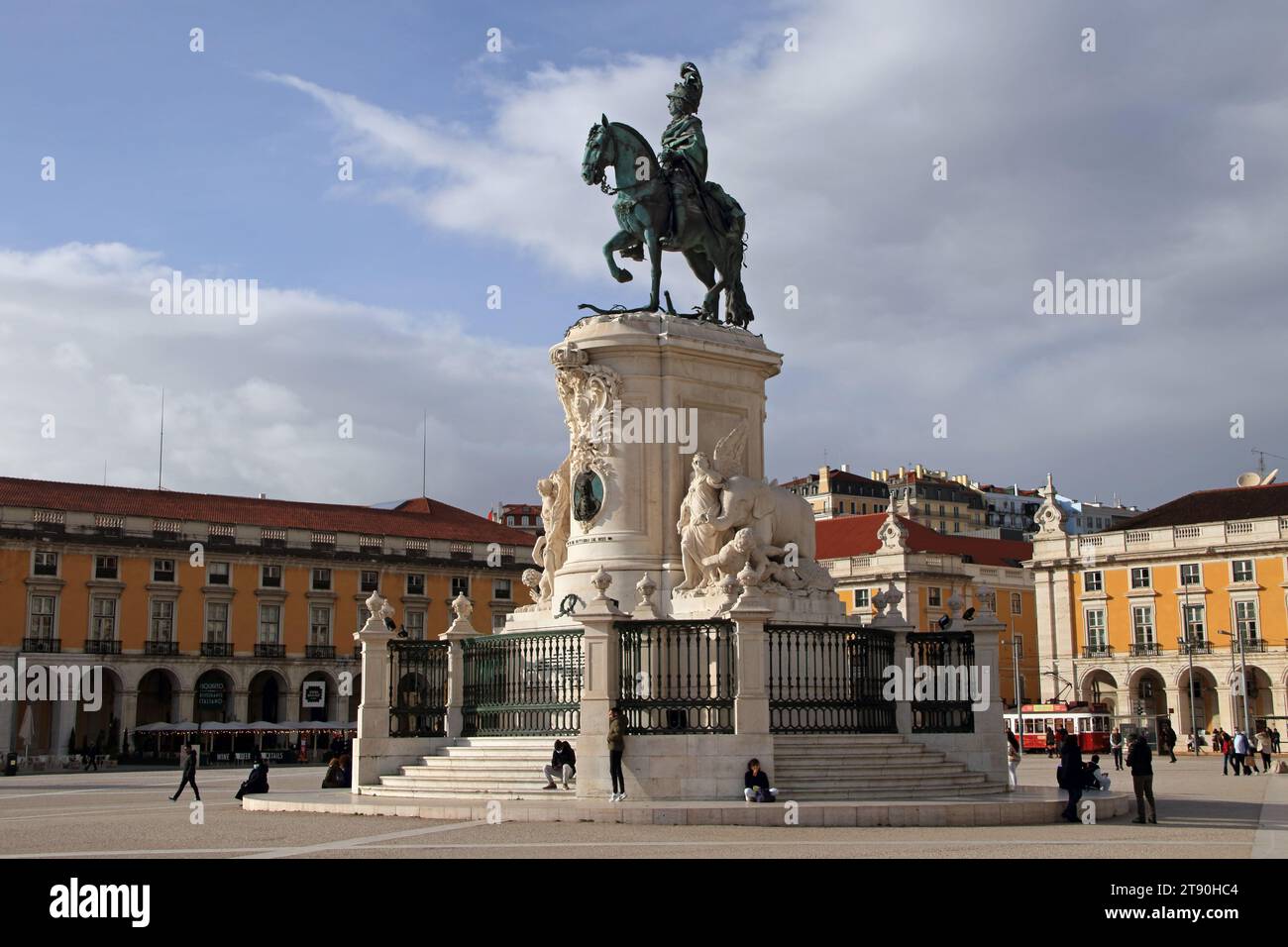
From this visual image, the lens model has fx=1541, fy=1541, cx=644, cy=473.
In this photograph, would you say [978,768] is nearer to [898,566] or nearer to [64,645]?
[64,645]

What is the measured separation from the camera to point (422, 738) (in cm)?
2177

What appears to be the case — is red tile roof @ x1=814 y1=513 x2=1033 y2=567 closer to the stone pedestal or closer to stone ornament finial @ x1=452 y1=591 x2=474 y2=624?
stone ornament finial @ x1=452 y1=591 x2=474 y2=624

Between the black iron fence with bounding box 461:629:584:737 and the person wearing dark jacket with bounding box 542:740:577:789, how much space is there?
37 centimetres

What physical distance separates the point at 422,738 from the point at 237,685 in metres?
52.3

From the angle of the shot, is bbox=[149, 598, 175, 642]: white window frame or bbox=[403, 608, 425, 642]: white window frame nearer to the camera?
bbox=[149, 598, 175, 642]: white window frame

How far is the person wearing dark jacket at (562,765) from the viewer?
18.9 metres

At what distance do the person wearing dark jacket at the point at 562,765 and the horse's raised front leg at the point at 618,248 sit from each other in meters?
7.74

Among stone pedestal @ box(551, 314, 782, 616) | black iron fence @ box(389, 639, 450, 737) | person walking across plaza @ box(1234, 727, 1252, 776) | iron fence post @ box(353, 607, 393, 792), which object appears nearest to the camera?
iron fence post @ box(353, 607, 393, 792)

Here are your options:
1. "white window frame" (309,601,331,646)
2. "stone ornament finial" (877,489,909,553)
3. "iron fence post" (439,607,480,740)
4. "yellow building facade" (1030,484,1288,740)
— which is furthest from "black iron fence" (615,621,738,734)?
"stone ornament finial" (877,489,909,553)

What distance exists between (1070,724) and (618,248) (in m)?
44.9

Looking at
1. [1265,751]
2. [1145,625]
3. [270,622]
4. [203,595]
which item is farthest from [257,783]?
[1145,625]

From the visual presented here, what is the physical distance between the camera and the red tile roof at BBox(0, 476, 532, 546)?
69625 mm

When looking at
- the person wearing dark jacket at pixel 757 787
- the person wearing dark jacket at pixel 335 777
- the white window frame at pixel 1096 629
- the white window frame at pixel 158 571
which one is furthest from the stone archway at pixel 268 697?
the person wearing dark jacket at pixel 757 787
